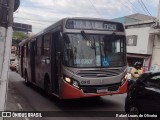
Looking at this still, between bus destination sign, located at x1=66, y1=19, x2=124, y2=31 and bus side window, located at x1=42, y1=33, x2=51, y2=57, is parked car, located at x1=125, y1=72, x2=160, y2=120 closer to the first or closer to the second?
bus destination sign, located at x1=66, y1=19, x2=124, y2=31

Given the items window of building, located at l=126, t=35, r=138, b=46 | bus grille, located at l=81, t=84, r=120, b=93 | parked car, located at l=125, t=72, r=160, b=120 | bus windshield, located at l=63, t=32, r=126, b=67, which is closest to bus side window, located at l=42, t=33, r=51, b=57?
bus windshield, located at l=63, t=32, r=126, b=67

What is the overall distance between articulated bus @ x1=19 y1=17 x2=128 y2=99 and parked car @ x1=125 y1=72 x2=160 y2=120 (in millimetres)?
2315

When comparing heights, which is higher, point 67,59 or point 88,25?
point 88,25

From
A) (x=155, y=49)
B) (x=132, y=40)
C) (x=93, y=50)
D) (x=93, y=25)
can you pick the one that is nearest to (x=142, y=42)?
(x=155, y=49)

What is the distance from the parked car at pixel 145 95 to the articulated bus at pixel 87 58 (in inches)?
91.1

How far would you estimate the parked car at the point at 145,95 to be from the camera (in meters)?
7.03

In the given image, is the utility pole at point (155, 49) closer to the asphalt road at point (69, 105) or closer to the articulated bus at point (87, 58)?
the asphalt road at point (69, 105)

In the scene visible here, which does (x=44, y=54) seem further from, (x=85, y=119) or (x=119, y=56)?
(x=85, y=119)

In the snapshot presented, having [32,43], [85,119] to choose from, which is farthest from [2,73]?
[32,43]

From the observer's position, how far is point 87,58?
1035cm

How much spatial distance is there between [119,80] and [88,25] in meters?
2.13

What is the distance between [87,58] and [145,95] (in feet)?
11.0

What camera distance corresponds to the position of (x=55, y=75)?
37.1 ft

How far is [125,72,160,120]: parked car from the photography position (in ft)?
23.1
